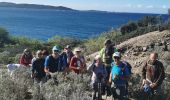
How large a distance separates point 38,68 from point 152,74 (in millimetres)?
3326

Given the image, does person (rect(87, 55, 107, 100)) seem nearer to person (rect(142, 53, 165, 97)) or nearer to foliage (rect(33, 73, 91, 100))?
foliage (rect(33, 73, 91, 100))

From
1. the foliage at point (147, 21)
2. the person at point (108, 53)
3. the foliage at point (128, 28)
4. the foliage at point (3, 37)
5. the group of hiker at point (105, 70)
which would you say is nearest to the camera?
the group of hiker at point (105, 70)

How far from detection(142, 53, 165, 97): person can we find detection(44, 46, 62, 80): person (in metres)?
2.56

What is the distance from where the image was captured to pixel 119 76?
10922 millimetres

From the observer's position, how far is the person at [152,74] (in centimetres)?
1114

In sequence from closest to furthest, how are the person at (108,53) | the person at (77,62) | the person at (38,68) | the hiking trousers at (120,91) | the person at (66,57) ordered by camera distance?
the hiking trousers at (120,91) → the person at (38,68) → the person at (77,62) → the person at (108,53) → the person at (66,57)

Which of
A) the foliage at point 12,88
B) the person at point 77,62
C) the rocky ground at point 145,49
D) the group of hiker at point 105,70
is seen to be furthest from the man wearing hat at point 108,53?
the rocky ground at point 145,49

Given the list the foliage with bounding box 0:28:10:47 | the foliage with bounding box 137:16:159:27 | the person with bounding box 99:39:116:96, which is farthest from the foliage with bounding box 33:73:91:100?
the foliage with bounding box 0:28:10:47

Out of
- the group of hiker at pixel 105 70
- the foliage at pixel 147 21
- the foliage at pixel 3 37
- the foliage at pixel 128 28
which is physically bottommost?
the foliage at pixel 3 37

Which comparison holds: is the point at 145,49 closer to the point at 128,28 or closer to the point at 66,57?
the point at 66,57

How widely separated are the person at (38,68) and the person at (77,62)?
2.94 ft

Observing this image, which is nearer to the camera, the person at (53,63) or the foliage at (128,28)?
the person at (53,63)

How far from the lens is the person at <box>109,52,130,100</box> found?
1087 centimetres

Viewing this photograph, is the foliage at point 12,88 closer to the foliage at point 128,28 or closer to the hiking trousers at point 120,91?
the hiking trousers at point 120,91
